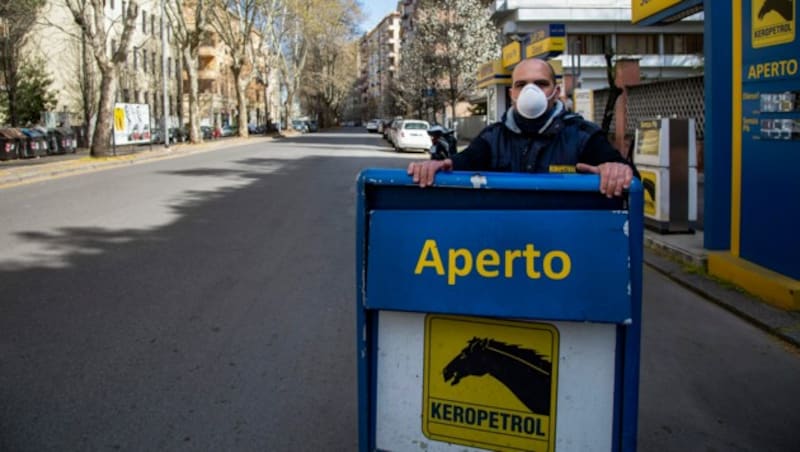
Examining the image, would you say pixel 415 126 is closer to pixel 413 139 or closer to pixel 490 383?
pixel 413 139

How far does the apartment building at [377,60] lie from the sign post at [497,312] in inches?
5235

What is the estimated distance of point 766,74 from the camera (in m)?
6.40

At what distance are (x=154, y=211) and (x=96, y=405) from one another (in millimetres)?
8460

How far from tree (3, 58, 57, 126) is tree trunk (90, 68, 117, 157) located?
1400 cm

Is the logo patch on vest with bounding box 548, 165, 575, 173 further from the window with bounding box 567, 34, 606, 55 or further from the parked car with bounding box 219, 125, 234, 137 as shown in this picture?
the parked car with bounding box 219, 125, 234, 137

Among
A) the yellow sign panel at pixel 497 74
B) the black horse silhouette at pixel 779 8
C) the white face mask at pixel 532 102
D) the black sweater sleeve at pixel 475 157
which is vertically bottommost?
the black sweater sleeve at pixel 475 157

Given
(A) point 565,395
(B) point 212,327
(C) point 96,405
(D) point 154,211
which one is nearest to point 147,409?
(C) point 96,405

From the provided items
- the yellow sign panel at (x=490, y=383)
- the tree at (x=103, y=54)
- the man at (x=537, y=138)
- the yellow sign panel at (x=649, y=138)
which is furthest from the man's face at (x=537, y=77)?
the tree at (x=103, y=54)

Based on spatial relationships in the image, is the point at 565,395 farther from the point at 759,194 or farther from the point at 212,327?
the point at 759,194

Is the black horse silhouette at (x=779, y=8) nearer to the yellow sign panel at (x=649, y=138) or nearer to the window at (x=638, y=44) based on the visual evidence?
the yellow sign panel at (x=649, y=138)

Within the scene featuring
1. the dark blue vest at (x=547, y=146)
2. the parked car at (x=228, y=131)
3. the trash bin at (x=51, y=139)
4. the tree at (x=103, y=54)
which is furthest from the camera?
the parked car at (x=228, y=131)

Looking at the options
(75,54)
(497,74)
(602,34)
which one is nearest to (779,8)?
(497,74)

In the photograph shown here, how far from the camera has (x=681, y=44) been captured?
49.2 m

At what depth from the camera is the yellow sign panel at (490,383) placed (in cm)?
254
